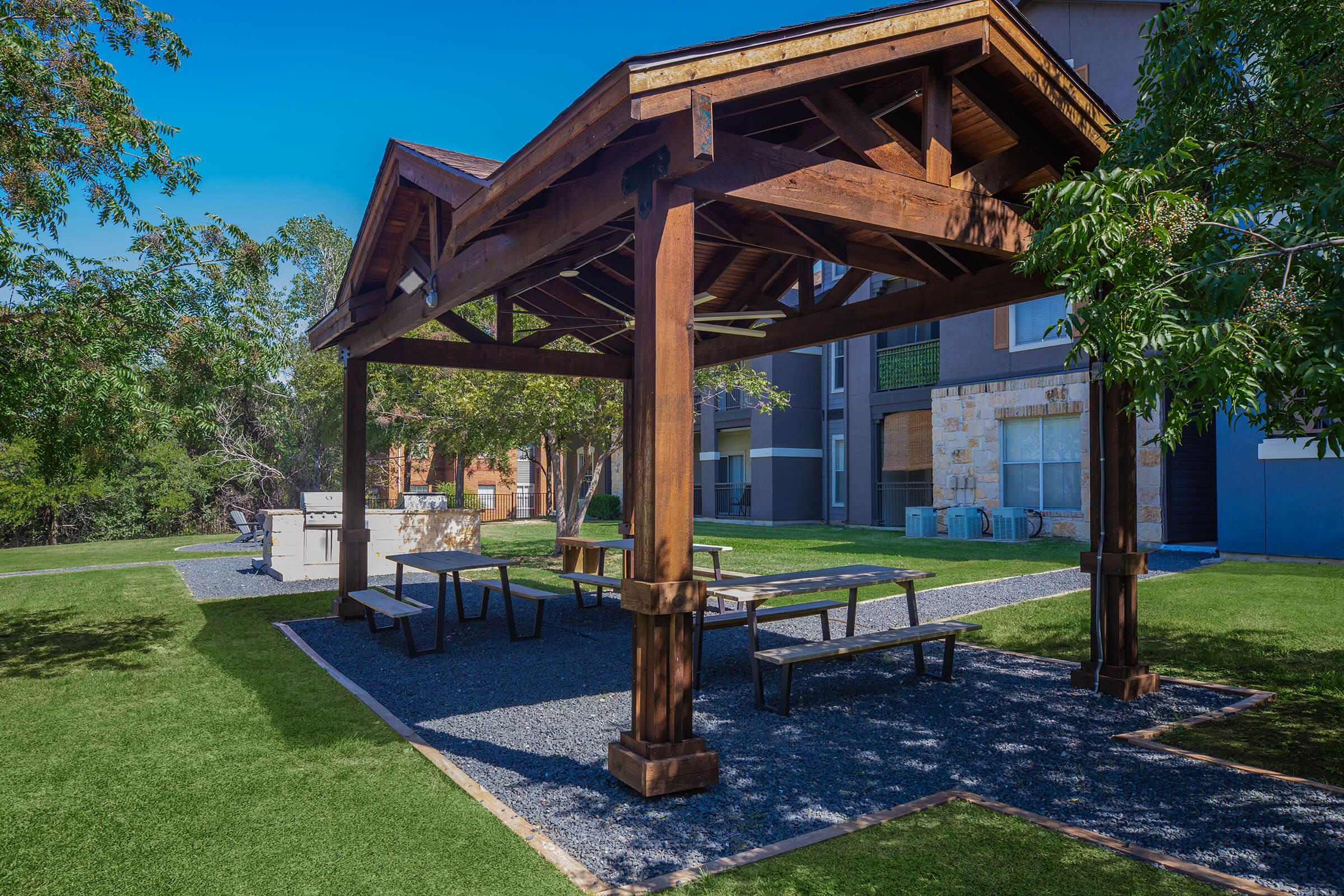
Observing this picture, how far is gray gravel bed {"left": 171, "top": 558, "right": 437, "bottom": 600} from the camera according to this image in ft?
38.4

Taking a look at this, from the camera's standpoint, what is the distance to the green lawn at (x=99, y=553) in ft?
52.3

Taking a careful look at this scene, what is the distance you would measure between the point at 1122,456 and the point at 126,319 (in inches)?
298

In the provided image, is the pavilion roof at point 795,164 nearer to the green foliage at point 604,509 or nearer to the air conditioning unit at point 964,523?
the air conditioning unit at point 964,523

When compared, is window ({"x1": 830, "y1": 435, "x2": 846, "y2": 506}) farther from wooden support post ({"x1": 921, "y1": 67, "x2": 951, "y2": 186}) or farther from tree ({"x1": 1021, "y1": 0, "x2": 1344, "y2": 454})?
tree ({"x1": 1021, "y1": 0, "x2": 1344, "y2": 454})

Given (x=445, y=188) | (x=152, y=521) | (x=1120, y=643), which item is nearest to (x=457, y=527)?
(x=445, y=188)

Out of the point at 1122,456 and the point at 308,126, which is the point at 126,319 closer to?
the point at 1122,456

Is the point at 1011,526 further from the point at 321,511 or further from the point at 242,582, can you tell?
the point at 242,582

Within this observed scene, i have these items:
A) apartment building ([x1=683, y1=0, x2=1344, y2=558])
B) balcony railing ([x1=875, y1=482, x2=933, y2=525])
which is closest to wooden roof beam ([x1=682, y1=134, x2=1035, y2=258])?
apartment building ([x1=683, y1=0, x2=1344, y2=558])

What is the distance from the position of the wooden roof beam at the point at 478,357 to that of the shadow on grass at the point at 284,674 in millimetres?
3117

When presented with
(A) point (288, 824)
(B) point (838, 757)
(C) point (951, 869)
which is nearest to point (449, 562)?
(A) point (288, 824)

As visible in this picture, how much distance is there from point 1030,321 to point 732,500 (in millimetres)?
12709

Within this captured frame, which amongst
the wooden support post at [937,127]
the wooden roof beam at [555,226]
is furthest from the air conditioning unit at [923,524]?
the wooden support post at [937,127]

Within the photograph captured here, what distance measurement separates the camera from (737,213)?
7047mm

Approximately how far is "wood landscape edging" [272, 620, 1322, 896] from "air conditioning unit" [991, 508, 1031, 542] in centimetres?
1209
